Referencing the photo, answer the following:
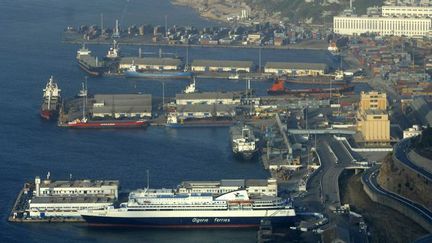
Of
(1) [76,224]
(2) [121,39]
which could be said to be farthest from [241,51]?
(1) [76,224]

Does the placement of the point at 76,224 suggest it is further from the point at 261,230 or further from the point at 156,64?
the point at 156,64

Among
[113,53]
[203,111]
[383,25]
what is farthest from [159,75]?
A: [383,25]

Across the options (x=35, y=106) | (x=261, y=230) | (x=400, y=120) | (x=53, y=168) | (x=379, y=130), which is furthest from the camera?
(x=35, y=106)

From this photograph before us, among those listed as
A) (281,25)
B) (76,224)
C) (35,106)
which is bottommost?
(76,224)

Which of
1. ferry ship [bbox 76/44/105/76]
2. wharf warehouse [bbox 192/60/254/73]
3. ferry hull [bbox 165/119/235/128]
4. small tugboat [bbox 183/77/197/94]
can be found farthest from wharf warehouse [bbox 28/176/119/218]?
wharf warehouse [bbox 192/60/254/73]

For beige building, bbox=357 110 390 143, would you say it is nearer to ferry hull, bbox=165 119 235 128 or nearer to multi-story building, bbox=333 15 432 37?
ferry hull, bbox=165 119 235 128

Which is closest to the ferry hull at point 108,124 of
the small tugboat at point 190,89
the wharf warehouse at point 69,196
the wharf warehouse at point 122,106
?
the wharf warehouse at point 122,106
